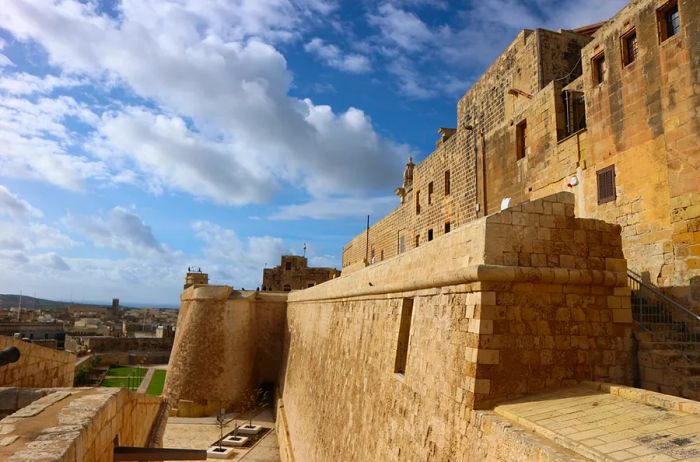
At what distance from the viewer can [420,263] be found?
6.29m

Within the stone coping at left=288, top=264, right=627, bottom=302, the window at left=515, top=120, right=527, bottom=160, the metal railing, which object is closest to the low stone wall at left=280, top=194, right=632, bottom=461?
the stone coping at left=288, top=264, right=627, bottom=302

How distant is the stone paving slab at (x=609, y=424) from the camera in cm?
290

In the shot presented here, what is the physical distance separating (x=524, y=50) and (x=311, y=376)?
29.9ft

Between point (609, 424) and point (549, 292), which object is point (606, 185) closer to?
point (549, 292)

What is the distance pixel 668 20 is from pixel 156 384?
88.0 ft

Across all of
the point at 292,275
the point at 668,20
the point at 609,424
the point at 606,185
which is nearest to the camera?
the point at 609,424

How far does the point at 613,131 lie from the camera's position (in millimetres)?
8047

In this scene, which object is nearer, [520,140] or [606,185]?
[606,185]

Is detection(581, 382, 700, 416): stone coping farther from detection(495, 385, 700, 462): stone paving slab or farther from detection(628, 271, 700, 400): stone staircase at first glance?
detection(628, 271, 700, 400): stone staircase

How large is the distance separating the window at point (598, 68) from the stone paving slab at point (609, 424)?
6097 millimetres

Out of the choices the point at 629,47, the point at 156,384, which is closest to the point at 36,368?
the point at 629,47

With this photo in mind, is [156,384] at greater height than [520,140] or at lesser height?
lesser

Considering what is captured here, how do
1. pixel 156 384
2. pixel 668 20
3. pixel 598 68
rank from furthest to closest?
pixel 156 384
pixel 598 68
pixel 668 20

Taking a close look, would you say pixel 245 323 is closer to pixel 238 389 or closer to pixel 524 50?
pixel 238 389
